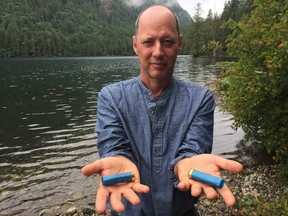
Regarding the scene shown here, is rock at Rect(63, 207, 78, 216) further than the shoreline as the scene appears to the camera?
Yes

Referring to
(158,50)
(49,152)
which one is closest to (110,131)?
(158,50)

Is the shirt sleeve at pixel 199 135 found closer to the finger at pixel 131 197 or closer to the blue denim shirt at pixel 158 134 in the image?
the blue denim shirt at pixel 158 134

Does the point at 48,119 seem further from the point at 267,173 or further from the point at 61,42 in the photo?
the point at 61,42

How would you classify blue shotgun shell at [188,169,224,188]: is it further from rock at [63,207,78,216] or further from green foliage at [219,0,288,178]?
rock at [63,207,78,216]

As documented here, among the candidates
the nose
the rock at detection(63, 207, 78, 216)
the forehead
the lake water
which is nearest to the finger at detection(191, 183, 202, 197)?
the nose

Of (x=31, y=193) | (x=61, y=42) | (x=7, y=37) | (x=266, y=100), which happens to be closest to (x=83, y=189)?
(x=31, y=193)

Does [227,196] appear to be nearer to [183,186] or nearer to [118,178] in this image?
[183,186]

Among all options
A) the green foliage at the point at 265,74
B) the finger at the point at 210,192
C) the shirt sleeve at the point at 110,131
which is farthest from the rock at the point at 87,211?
the finger at the point at 210,192
